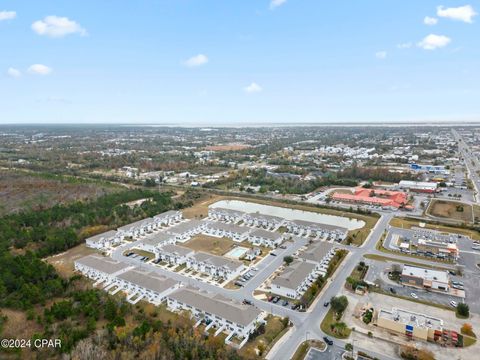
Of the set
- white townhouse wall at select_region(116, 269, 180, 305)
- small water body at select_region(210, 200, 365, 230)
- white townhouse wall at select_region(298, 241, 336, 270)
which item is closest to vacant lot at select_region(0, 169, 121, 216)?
small water body at select_region(210, 200, 365, 230)

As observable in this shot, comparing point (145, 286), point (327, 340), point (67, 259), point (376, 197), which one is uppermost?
point (376, 197)

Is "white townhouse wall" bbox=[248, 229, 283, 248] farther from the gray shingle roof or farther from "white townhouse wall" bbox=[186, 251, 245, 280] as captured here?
the gray shingle roof

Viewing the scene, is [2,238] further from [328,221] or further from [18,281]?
[328,221]

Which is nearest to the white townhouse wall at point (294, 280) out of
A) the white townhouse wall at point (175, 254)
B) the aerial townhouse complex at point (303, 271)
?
the aerial townhouse complex at point (303, 271)

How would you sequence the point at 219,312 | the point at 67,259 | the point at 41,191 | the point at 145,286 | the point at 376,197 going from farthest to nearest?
the point at 41,191, the point at 376,197, the point at 67,259, the point at 145,286, the point at 219,312

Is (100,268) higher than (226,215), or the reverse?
(226,215)

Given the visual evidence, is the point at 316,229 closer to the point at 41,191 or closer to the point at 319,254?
the point at 319,254

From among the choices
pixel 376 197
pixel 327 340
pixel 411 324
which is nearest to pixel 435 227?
pixel 376 197
